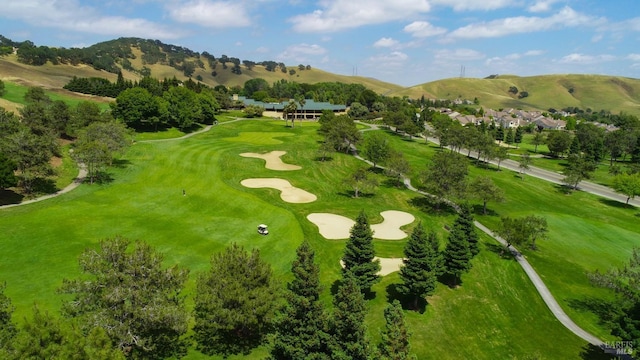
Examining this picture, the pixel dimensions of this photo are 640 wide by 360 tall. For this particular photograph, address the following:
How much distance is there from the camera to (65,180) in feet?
214

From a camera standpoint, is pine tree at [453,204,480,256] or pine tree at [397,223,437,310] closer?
pine tree at [397,223,437,310]

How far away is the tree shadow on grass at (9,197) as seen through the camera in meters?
53.7

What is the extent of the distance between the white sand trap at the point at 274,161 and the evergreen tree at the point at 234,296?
60.1 meters

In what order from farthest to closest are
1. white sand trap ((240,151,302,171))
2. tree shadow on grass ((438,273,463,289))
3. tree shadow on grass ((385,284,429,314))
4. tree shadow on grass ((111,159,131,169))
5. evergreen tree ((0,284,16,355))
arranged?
white sand trap ((240,151,302,171)) → tree shadow on grass ((111,159,131,169)) → tree shadow on grass ((438,273,463,289)) → tree shadow on grass ((385,284,429,314)) → evergreen tree ((0,284,16,355))

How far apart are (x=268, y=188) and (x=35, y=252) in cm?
3920

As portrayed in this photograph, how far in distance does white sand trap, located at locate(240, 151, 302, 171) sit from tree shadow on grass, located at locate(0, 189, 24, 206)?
47.8 metres

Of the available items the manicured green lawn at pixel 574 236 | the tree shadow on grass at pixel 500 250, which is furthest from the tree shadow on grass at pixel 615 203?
the tree shadow on grass at pixel 500 250

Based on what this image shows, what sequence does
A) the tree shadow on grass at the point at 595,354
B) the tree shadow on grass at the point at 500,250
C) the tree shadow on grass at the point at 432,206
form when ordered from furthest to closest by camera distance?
the tree shadow on grass at the point at 432,206 < the tree shadow on grass at the point at 500,250 < the tree shadow on grass at the point at 595,354

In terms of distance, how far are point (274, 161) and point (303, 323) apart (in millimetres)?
71941

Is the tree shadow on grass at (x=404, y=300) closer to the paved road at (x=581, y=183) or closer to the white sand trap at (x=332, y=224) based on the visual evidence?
the white sand trap at (x=332, y=224)

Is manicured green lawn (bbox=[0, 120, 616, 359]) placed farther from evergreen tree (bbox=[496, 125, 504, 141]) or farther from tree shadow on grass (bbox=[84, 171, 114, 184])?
evergreen tree (bbox=[496, 125, 504, 141])

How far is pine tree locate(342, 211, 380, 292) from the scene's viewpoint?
37.8 metres

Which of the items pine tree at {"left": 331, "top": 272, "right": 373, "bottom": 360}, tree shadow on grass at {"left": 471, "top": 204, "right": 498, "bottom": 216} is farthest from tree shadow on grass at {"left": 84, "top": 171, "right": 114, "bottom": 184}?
tree shadow on grass at {"left": 471, "top": 204, "right": 498, "bottom": 216}

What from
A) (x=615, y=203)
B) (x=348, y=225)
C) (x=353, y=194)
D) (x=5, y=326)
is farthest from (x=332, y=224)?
(x=615, y=203)
